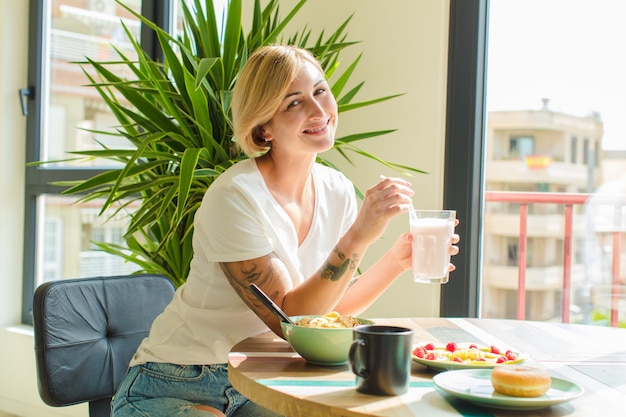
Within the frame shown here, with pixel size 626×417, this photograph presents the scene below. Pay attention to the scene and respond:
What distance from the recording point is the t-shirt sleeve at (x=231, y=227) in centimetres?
155

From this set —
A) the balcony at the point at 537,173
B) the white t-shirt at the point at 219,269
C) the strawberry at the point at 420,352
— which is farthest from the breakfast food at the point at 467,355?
the balcony at the point at 537,173

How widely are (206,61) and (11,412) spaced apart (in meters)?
2.72

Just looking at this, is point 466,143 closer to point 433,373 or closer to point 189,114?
point 189,114

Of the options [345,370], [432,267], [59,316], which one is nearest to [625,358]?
[432,267]

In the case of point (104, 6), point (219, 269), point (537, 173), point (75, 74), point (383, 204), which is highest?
point (104, 6)

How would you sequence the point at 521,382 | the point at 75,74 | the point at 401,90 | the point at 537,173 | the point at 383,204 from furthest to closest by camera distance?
the point at 75,74, the point at 537,173, the point at 401,90, the point at 383,204, the point at 521,382

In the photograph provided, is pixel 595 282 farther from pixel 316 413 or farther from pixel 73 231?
pixel 73 231

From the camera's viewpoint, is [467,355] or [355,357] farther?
[467,355]

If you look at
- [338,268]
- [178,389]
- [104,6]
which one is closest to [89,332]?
[178,389]

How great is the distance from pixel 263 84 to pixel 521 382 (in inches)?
37.7

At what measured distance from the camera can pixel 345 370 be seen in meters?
1.21

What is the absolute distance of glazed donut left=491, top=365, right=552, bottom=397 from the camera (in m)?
1.00

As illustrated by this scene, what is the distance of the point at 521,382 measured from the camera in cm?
100

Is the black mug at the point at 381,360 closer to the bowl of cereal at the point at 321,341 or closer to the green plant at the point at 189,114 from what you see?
the bowl of cereal at the point at 321,341
